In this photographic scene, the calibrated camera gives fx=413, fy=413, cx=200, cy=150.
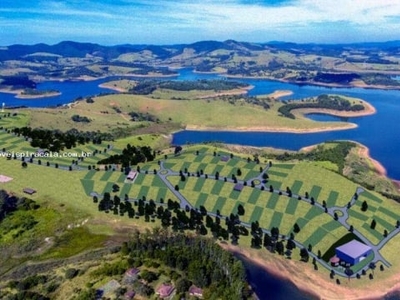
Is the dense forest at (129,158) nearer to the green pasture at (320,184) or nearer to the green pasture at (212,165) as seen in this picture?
the green pasture at (212,165)

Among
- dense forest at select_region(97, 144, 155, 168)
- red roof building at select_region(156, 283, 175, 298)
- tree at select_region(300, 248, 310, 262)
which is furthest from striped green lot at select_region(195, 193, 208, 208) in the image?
red roof building at select_region(156, 283, 175, 298)

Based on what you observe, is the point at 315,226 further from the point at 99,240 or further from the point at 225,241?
the point at 99,240

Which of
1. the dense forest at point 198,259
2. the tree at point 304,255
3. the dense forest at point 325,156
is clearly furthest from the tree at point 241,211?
the dense forest at point 325,156

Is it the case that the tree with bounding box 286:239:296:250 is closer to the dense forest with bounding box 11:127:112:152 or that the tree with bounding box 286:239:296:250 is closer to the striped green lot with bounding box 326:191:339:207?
the striped green lot with bounding box 326:191:339:207

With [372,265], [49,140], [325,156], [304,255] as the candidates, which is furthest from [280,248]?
[49,140]

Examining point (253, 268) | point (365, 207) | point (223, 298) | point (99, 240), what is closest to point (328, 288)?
point (253, 268)
